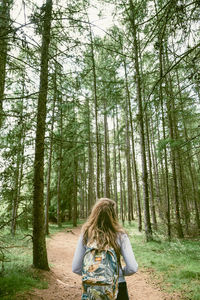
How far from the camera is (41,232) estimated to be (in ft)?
19.8

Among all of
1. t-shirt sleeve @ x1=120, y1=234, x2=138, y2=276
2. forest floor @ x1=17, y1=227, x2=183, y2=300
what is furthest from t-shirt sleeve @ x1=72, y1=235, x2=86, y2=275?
forest floor @ x1=17, y1=227, x2=183, y2=300

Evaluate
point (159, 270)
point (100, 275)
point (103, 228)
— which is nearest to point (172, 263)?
point (159, 270)

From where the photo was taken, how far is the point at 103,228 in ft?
6.98

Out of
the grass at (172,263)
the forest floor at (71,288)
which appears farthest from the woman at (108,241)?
the grass at (172,263)

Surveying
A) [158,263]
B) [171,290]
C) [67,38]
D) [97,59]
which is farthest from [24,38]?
[97,59]

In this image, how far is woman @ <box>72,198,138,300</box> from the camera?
1977 millimetres

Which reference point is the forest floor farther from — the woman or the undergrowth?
the woman

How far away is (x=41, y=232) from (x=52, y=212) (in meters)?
16.8

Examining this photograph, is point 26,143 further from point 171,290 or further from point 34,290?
point 171,290

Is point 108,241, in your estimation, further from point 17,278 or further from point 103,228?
point 17,278

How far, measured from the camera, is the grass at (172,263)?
504 centimetres

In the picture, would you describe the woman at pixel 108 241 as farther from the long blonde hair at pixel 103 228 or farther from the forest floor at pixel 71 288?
the forest floor at pixel 71 288

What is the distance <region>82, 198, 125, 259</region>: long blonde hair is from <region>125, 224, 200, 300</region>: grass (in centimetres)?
393

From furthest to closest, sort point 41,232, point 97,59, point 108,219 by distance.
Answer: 1. point 97,59
2. point 41,232
3. point 108,219
